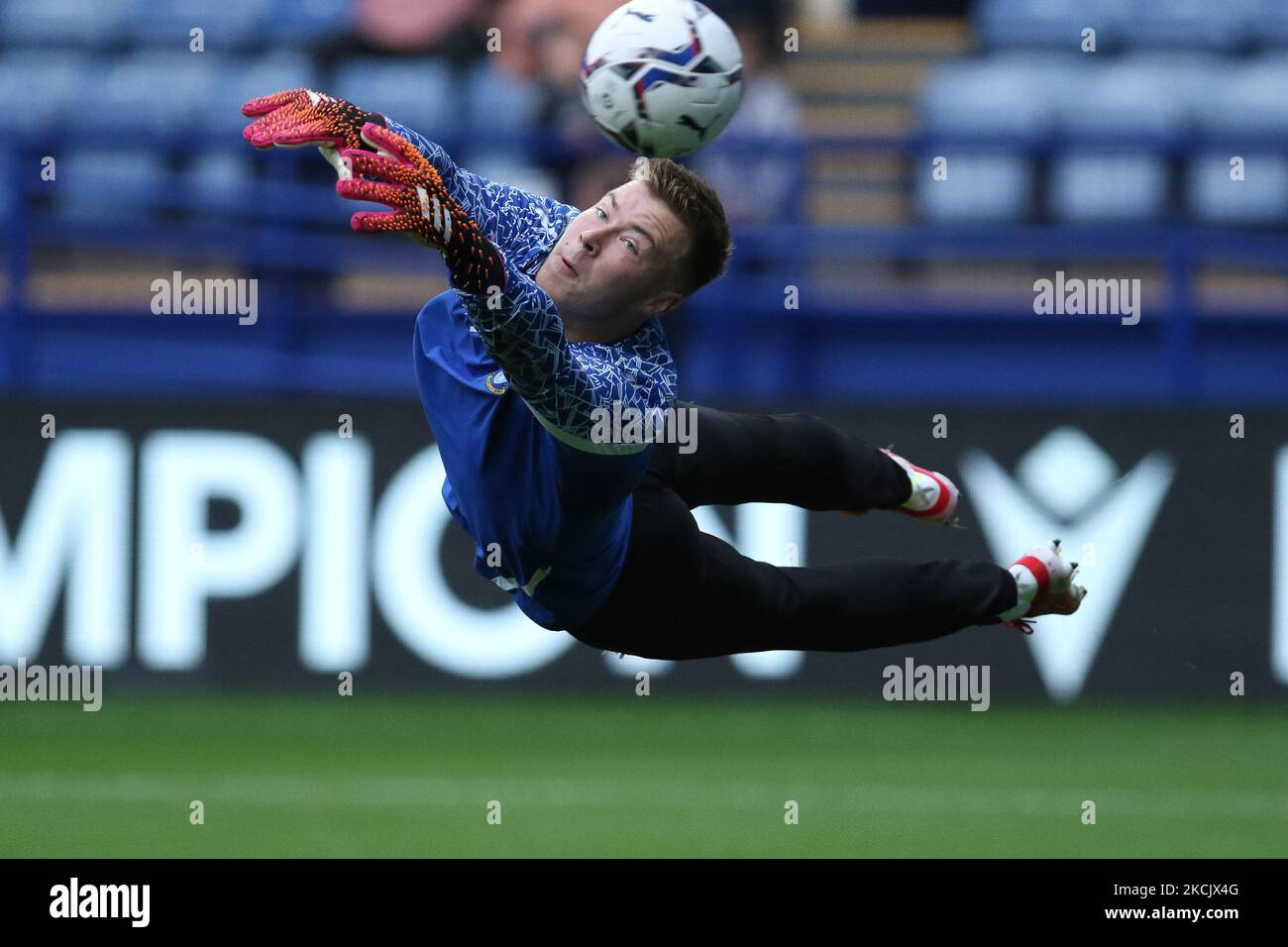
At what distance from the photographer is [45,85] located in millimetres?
14352

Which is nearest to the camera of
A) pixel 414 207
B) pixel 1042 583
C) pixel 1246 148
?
pixel 414 207

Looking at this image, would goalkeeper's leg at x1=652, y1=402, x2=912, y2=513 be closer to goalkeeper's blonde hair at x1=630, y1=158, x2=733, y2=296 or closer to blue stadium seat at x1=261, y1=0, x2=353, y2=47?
goalkeeper's blonde hair at x1=630, y1=158, x2=733, y2=296

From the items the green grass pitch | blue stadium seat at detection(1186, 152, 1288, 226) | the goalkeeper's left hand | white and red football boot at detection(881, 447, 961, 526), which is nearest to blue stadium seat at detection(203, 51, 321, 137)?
the green grass pitch

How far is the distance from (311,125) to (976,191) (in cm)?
806

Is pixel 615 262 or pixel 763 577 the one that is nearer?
pixel 615 262

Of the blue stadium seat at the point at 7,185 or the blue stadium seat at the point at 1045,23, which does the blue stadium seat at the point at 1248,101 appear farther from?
the blue stadium seat at the point at 7,185

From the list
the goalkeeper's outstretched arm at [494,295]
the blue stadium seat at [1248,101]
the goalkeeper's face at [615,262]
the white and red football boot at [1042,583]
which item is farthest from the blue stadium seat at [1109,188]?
the goalkeeper's outstretched arm at [494,295]

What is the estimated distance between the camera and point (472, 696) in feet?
34.9

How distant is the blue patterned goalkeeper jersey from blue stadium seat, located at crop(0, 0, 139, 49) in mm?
9778

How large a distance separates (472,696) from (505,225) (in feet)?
15.9

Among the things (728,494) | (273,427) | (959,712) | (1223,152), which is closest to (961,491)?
(959,712)

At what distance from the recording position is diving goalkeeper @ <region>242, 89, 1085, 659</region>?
5289 millimetres

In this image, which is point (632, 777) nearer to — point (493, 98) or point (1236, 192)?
point (1236, 192)

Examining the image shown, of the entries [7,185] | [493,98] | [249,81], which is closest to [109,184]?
[7,185]
